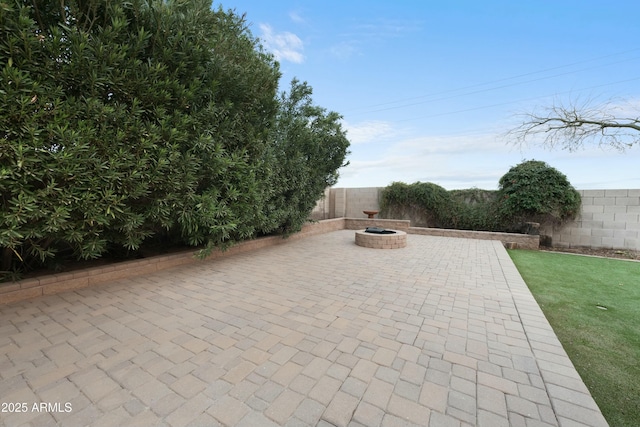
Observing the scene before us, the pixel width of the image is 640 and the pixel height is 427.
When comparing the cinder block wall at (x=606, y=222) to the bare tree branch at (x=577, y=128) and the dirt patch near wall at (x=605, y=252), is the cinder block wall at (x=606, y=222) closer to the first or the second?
the dirt patch near wall at (x=605, y=252)

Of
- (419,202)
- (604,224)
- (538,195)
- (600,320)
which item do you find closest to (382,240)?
(600,320)

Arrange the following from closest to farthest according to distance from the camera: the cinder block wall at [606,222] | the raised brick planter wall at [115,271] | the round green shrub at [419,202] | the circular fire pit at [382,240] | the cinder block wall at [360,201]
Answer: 1. the raised brick planter wall at [115,271]
2. the circular fire pit at [382,240]
3. the cinder block wall at [606,222]
4. the round green shrub at [419,202]
5. the cinder block wall at [360,201]

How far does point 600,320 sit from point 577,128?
361 inches

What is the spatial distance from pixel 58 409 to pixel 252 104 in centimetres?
495

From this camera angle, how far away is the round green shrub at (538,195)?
8.36 metres

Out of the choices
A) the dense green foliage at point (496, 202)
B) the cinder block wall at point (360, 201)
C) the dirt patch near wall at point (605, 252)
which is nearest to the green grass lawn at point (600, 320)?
the dirt patch near wall at point (605, 252)

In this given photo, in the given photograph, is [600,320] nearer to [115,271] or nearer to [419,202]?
[115,271]

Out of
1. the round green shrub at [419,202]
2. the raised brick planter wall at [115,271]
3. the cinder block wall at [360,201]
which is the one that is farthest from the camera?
the cinder block wall at [360,201]

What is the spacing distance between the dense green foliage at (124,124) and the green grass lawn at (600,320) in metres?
4.73

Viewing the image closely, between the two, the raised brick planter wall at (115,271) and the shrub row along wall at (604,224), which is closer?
the raised brick planter wall at (115,271)

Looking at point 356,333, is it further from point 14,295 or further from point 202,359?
point 14,295

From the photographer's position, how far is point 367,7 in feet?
26.9

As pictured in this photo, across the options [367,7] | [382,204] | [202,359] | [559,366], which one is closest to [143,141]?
[202,359]

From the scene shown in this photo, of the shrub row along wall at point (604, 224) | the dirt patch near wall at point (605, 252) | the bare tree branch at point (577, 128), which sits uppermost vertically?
the bare tree branch at point (577, 128)
